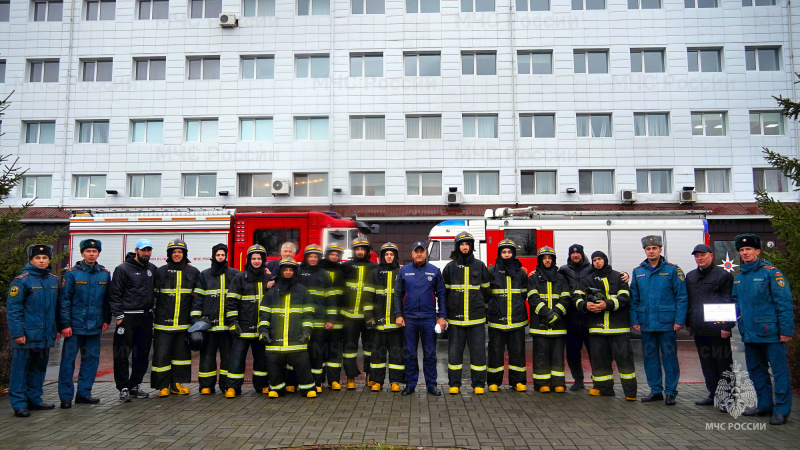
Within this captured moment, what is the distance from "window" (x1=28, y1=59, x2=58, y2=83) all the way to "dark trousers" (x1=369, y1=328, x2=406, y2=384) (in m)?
25.0

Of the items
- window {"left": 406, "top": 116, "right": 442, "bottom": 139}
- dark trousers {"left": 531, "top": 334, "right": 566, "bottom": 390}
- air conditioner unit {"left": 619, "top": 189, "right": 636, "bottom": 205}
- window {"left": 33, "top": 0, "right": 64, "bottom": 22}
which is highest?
window {"left": 33, "top": 0, "right": 64, "bottom": 22}

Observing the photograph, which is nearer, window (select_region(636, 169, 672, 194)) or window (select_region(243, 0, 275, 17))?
window (select_region(636, 169, 672, 194))

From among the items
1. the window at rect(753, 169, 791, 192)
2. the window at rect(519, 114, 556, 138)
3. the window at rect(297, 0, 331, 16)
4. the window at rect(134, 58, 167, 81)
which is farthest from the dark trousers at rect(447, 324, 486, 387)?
the window at rect(134, 58, 167, 81)

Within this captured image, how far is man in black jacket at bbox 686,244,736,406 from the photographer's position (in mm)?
6207

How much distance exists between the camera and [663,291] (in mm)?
6609

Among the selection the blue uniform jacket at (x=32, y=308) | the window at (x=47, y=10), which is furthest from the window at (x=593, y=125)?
the window at (x=47, y=10)

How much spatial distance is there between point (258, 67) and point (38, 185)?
38.6 feet

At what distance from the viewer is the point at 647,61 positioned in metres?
23.0

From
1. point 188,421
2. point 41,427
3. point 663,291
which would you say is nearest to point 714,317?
point 663,291

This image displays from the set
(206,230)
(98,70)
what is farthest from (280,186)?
(98,70)

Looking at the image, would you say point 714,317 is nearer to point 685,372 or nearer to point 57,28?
point 685,372

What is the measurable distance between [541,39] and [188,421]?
2218cm

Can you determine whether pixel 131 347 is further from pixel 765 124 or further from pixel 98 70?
pixel 765 124

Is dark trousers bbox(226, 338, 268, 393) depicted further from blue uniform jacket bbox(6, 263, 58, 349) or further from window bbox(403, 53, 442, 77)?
window bbox(403, 53, 442, 77)
